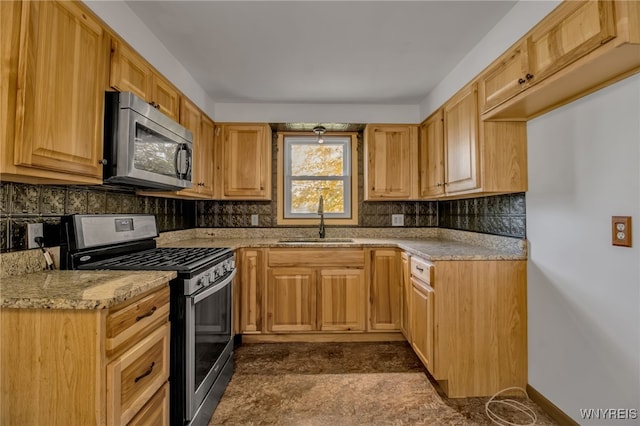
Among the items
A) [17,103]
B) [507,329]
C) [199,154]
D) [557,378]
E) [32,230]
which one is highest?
[199,154]

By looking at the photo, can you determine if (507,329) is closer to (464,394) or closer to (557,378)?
(557,378)

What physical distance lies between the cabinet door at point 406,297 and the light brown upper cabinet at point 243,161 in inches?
58.2

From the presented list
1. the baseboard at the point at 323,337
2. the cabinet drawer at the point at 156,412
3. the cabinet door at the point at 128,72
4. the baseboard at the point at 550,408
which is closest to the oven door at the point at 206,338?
the cabinet drawer at the point at 156,412

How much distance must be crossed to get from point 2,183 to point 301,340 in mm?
2304

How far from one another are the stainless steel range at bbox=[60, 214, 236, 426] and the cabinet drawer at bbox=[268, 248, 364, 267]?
2.22 feet

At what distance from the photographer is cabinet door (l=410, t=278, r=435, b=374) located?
2.01 m

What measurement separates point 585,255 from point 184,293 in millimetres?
2027

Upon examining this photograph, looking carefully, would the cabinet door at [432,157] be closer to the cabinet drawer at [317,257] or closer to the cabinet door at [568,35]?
the cabinet drawer at [317,257]

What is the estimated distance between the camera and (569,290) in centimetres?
162

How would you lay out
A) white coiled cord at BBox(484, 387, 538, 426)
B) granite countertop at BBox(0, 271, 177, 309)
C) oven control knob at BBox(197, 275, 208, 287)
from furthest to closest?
1. white coiled cord at BBox(484, 387, 538, 426)
2. oven control knob at BBox(197, 275, 208, 287)
3. granite countertop at BBox(0, 271, 177, 309)

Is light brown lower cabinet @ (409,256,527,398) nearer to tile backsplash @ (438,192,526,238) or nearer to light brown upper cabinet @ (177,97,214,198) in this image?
tile backsplash @ (438,192,526,238)

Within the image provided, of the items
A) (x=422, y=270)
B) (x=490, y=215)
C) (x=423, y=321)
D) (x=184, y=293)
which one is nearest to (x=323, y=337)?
(x=423, y=321)

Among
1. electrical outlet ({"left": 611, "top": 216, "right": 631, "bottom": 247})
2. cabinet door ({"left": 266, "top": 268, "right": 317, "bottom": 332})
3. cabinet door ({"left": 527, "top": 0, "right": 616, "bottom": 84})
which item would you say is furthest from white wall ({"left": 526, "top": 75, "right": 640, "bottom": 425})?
cabinet door ({"left": 266, "top": 268, "right": 317, "bottom": 332})

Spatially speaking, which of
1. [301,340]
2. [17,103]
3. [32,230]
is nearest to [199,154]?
[32,230]
